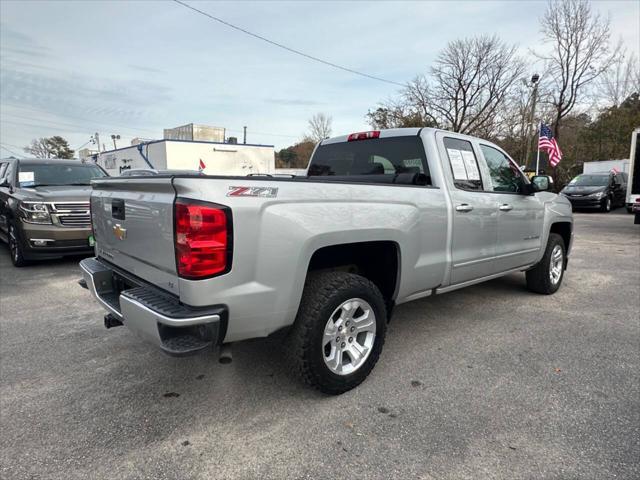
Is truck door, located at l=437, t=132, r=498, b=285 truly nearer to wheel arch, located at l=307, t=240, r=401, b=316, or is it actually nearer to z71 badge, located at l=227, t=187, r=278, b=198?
wheel arch, located at l=307, t=240, r=401, b=316

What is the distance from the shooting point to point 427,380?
305 cm

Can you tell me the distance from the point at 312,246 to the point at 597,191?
1918cm

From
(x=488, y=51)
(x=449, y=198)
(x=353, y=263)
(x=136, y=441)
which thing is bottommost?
(x=136, y=441)

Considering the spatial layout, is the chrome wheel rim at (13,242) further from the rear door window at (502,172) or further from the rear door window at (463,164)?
the rear door window at (502,172)

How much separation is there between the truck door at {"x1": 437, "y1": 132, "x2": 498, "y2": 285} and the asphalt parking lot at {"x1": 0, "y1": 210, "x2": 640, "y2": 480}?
2.25ft

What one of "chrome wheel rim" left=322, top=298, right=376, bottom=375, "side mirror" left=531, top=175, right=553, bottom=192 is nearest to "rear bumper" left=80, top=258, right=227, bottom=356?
"chrome wheel rim" left=322, top=298, right=376, bottom=375

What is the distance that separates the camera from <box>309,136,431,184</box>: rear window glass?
3.69 m

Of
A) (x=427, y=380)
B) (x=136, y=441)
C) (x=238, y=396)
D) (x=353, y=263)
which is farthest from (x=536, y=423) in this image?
(x=136, y=441)

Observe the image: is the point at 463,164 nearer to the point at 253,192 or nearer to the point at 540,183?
the point at 540,183

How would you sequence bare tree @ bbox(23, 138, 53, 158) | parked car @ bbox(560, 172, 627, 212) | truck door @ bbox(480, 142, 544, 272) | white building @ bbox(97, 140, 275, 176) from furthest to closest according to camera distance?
bare tree @ bbox(23, 138, 53, 158)
white building @ bbox(97, 140, 275, 176)
parked car @ bbox(560, 172, 627, 212)
truck door @ bbox(480, 142, 544, 272)

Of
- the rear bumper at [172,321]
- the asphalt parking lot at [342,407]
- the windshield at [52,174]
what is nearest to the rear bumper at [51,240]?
the windshield at [52,174]

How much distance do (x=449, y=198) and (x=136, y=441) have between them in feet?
9.38

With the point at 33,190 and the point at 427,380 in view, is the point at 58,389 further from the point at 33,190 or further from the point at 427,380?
the point at 33,190

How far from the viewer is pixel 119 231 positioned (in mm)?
2875
